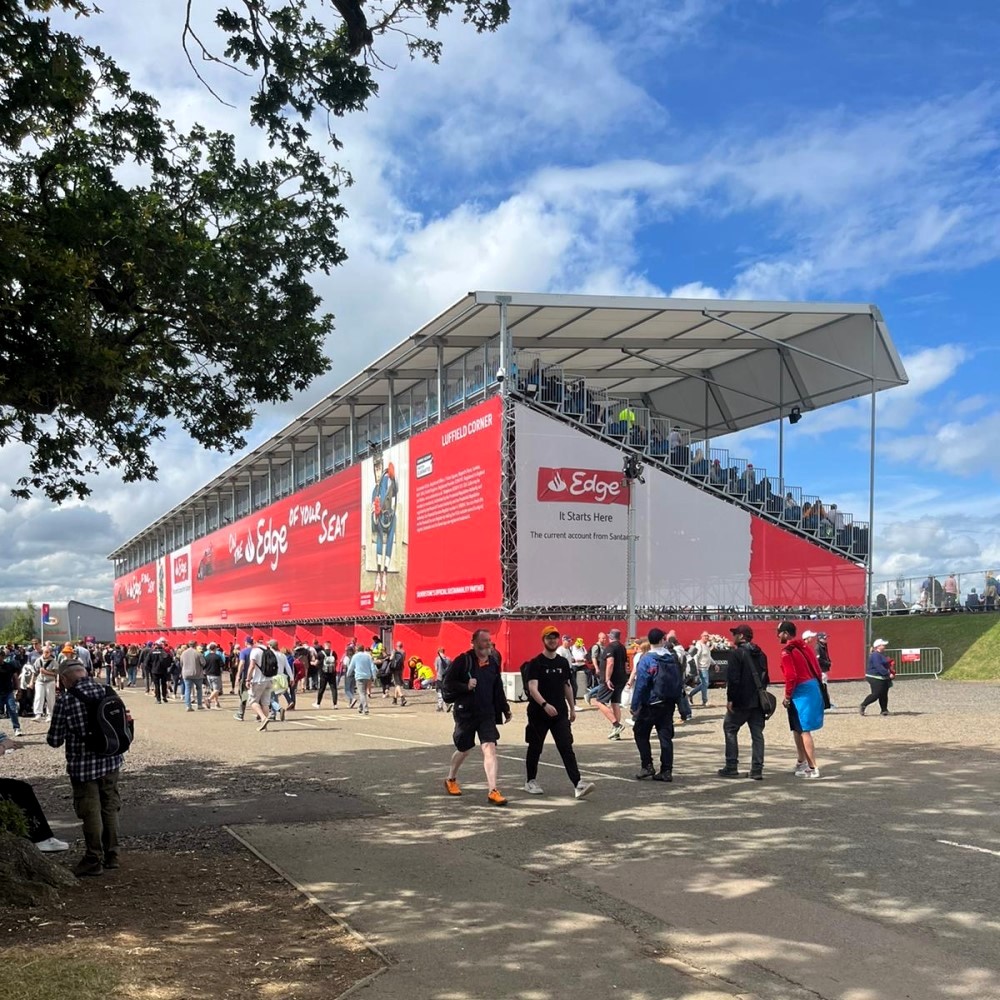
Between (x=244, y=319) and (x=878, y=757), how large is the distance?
9.55m

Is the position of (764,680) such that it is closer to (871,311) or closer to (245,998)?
(245,998)

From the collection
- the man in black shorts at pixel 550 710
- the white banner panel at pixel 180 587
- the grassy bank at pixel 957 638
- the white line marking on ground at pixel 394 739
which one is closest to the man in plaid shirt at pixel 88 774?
the man in black shorts at pixel 550 710

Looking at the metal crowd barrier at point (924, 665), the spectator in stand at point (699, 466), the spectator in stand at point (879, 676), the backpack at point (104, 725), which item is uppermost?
the spectator in stand at point (699, 466)

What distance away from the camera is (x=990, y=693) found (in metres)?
27.1

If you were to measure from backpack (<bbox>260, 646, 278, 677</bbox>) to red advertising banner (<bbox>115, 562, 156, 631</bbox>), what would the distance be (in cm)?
6889

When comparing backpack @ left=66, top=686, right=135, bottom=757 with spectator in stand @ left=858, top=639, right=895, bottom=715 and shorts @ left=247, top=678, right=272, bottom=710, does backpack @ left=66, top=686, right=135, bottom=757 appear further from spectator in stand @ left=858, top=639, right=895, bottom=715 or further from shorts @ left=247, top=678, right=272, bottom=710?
spectator in stand @ left=858, top=639, right=895, bottom=715

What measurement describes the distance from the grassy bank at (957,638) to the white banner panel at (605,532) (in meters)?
7.75

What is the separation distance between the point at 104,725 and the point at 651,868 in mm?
4035

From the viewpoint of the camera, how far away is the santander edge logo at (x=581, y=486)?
30.7 m

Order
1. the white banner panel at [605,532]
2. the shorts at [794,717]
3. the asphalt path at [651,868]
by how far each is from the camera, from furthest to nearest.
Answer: the white banner panel at [605,532] < the shorts at [794,717] < the asphalt path at [651,868]

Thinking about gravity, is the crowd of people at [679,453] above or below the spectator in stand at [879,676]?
above

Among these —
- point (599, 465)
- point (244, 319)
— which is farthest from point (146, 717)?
point (244, 319)

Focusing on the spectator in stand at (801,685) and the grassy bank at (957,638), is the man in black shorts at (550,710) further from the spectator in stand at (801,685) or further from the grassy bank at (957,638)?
the grassy bank at (957,638)

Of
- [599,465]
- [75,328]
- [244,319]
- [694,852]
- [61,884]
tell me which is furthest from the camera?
[599,465]
